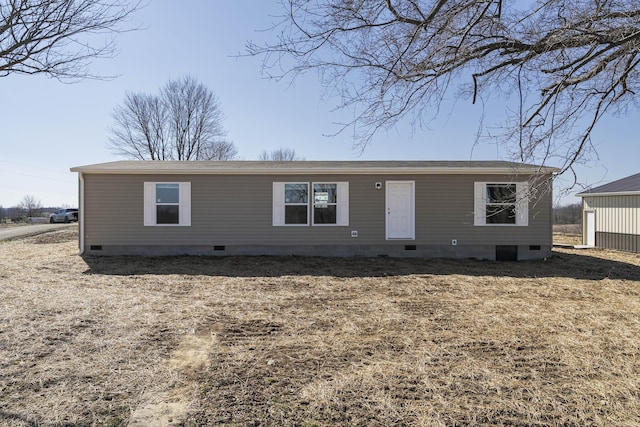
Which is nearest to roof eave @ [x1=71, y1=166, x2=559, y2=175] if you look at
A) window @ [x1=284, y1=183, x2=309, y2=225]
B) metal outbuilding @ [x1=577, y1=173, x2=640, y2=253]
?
window @ [x1=284, y1=183, x2=309, y2=225]

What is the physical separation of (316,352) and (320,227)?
251 inches

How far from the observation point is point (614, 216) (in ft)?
41.5

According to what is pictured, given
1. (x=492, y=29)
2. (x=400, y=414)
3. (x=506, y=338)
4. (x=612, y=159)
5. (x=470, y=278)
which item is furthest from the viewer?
(x=470, y=278)

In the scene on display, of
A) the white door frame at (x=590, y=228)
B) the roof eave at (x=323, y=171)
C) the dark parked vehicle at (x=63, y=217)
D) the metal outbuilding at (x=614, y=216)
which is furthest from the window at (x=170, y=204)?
the dark parked vehicle at (x=63, y=217)

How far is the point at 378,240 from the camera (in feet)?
31.8

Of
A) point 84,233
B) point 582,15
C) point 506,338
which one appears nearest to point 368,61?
point 582,15

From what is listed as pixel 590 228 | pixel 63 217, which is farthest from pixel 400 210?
pixel 63 217

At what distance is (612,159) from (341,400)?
447cm

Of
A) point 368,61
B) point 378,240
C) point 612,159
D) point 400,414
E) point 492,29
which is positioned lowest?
point 400,414

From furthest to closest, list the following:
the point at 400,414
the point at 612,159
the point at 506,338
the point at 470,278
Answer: the point at 470,278 → the point at 612,159 → the point at 506,338 → the point at 400,414

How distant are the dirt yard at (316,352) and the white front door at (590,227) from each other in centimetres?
811

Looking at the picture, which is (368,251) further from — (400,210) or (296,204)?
(296,204)

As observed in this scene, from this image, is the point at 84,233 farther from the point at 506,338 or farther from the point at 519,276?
the point at 519,276

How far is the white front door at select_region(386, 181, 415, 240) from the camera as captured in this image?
9.73 meters
